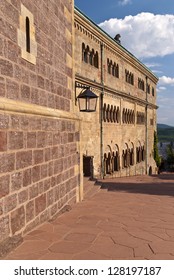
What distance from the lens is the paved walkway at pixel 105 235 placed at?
3.51m

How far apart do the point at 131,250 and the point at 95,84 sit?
1227cm

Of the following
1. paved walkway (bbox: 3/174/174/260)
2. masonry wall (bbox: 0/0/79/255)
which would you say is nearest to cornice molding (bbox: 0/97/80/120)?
masonry wall (bbox: 0/0/79/255)

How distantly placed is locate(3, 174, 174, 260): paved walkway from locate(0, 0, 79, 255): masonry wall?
24cm

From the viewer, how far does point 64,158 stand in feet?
19.6

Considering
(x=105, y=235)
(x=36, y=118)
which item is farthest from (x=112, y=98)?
(x=105, y=235)

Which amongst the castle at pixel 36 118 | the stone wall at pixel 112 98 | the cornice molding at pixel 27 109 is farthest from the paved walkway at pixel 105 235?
the stone wall at pixel 112 98

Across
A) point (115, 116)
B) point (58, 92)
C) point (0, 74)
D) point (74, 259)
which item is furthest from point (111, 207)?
point (115, 116)

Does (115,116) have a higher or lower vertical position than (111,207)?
higher

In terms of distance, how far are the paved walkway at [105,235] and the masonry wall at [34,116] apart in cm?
24

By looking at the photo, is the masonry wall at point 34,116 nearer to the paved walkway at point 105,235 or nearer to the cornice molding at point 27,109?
the cornice molding at point 27,109

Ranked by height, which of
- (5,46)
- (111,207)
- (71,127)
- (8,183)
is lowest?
(111,207)

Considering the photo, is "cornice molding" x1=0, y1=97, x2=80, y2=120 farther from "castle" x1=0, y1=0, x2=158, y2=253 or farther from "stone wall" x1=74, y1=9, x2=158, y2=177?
"stone wall" x1=74, y1=9, x2=158, y2=177

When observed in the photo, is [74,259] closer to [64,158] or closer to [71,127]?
[64,158]

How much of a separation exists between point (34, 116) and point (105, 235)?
1.89 meters
